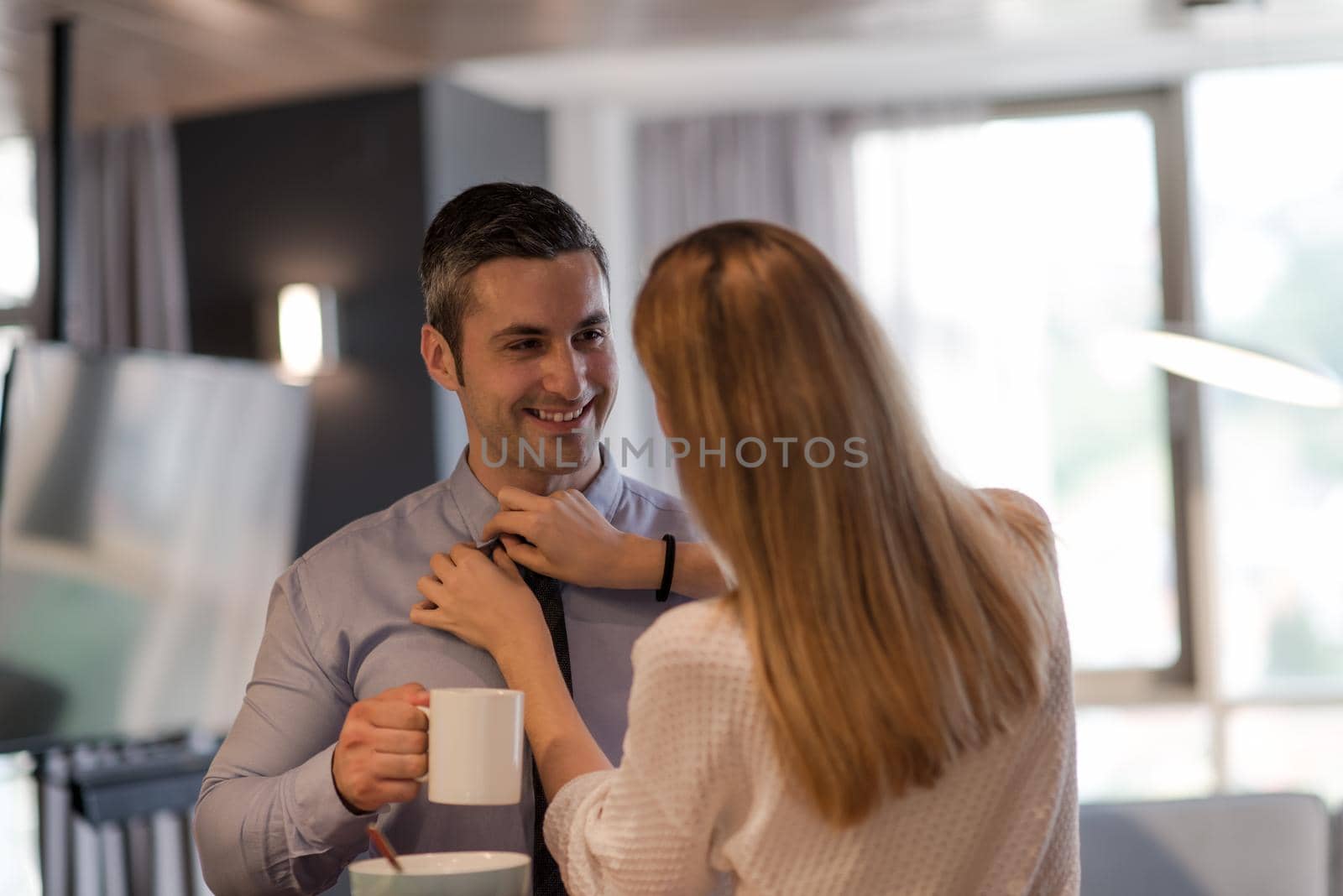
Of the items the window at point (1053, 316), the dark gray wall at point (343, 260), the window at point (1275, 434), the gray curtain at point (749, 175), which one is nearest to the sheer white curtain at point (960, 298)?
the window at point (1053, 316)

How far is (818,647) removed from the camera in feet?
3.47

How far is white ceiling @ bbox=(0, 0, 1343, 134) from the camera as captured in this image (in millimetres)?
3564

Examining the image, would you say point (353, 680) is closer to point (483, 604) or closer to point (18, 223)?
point (483, 604)

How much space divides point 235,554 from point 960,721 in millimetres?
3100

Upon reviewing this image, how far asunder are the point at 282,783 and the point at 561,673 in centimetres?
29

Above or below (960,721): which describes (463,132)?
above

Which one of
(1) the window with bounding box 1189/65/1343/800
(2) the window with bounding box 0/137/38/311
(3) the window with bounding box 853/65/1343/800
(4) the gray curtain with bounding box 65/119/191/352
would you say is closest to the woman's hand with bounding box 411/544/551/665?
(4) the gray curtain with bounding box 65/119/191/352

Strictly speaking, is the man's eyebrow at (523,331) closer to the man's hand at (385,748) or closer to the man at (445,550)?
the man at (445,550)

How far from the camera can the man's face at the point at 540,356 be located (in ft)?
5.02

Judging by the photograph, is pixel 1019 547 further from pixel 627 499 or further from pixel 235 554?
pixel 235 554

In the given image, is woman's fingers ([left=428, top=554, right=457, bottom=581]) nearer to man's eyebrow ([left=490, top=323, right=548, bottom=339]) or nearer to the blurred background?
man's eyebrow ([left=490, top=323, right=548, bottom=339])

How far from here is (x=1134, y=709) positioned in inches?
190

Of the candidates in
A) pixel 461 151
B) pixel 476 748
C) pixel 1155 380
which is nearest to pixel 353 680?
pixel 476 748

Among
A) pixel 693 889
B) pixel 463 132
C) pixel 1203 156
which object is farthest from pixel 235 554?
pixel 1203 156
